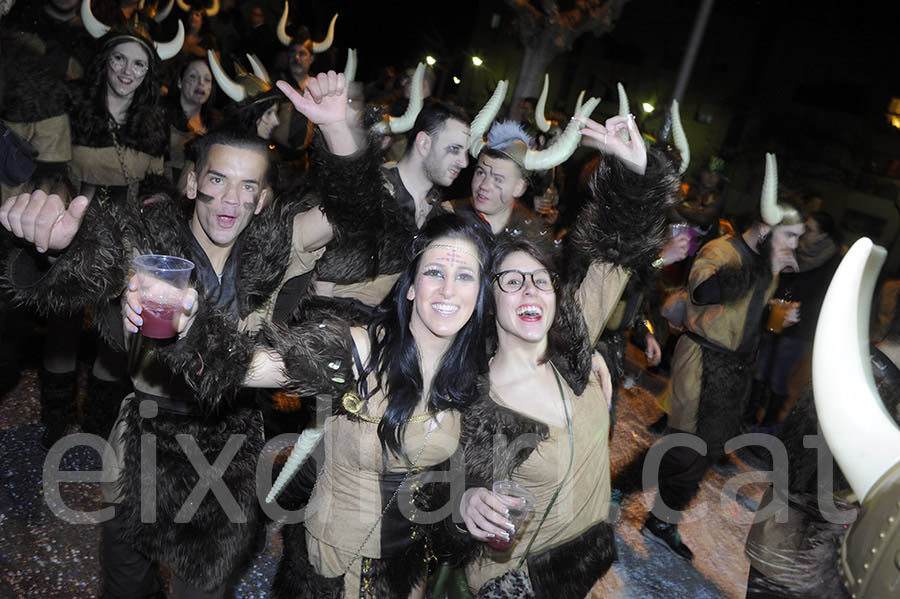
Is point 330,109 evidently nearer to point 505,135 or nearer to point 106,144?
point 505,135

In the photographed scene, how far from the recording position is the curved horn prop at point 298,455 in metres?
2.52

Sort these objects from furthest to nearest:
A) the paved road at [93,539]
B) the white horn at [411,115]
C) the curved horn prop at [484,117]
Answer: the white horn at [411,115]
the curved horn prop at [484,117]
the paved road at [93,539]

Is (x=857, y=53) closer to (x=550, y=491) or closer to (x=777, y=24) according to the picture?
(x=777, y=24)

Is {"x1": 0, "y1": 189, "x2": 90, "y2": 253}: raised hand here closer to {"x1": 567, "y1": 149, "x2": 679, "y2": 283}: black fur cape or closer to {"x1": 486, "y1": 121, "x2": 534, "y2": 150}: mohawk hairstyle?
{"x1": 567, "y1": 149, "x2": 679, "y2": 283}: black fur cape

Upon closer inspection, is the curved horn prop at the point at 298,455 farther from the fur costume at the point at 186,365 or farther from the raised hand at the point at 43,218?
the raised hand at the point at 43,218

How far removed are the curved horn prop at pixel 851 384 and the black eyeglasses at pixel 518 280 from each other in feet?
4.24

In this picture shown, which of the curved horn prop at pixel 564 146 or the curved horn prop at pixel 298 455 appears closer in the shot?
the curved horn prop at pixel 298 455

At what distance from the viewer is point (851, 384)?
1.28 metres

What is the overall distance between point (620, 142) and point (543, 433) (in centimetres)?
116

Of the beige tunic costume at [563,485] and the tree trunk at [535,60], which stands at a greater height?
the tree trunk at [535,60]

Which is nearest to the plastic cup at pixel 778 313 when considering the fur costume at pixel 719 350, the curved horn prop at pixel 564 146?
the fur costume at pixel 719 350

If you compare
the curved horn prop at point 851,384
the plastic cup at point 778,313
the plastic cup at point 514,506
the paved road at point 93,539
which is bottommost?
the paved road at point 93,539

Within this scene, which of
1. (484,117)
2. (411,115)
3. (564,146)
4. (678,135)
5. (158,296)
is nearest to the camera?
(158,296)

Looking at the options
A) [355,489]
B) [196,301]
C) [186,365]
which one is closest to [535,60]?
[355,489]
